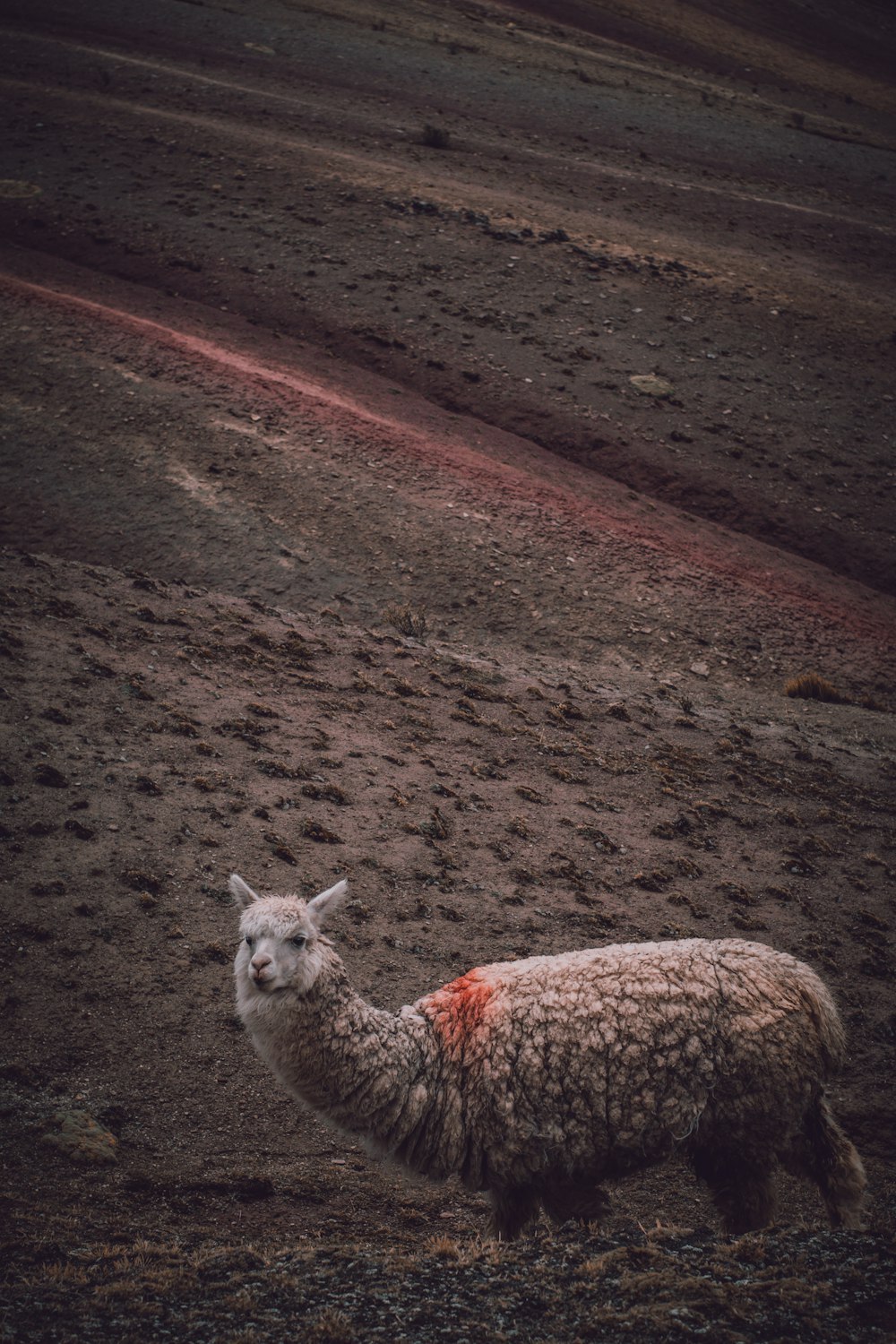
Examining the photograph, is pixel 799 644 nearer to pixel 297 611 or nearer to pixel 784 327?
pixel 297 611

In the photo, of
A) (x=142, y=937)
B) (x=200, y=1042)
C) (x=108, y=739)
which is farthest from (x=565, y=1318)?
(x=108, y=739)

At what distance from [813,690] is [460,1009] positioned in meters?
11.2

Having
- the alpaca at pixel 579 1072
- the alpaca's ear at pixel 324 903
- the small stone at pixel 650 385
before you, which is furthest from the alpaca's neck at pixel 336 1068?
the small stone at pixel 650 385

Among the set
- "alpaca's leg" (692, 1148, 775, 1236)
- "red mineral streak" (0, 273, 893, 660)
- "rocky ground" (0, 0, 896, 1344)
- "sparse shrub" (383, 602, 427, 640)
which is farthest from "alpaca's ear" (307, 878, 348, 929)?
"red mineral streak" (0, 273, 893, 660)

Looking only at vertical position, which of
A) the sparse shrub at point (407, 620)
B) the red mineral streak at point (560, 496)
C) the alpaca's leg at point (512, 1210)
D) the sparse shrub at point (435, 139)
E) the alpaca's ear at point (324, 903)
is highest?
the sparse shrub at point (435, 139)

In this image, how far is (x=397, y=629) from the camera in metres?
14.4

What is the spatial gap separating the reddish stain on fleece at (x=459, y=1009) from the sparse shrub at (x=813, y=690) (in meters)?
10.7

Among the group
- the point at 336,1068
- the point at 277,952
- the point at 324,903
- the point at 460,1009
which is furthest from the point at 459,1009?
the point at 277,952

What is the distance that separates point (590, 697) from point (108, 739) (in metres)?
6.90

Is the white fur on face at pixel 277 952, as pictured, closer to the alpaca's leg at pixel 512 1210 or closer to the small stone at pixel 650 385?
the alpaca's leg at pixel 512 1210

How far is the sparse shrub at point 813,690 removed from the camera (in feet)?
49.4

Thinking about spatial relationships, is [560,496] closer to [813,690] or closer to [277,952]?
[813,690]

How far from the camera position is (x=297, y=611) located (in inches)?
558

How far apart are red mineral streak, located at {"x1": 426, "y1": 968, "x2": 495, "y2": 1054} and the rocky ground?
112 centimetres
